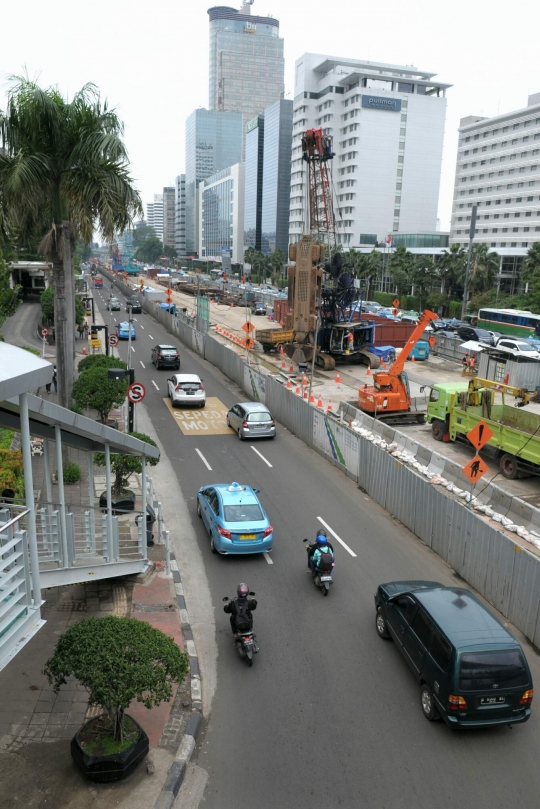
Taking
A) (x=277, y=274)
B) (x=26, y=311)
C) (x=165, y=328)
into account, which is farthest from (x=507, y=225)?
(x=26, y=311)

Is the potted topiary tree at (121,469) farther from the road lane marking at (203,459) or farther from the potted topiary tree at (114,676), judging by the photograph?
the potted topiary tree at (114,676)

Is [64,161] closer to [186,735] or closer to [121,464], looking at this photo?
[121,464]

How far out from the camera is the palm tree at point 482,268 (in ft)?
220

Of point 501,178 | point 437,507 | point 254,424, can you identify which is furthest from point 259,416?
point 501,178

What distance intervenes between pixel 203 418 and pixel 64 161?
1309 centimetres

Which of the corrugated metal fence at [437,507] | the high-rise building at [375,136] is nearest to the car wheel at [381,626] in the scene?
the corrugated metal fence at [437,507]

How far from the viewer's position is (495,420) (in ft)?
70.3

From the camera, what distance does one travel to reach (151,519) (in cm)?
1418

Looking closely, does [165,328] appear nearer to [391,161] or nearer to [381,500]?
[381,500]

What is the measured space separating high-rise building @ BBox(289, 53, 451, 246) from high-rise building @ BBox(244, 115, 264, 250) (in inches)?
1781

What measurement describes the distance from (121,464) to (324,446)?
8.66 m

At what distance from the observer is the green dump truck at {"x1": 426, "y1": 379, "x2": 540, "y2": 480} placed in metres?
19.3

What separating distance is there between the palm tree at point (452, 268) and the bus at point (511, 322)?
12106 mm

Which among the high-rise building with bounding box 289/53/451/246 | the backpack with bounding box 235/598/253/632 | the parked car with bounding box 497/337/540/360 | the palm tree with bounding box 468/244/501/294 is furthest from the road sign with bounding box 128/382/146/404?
the high-rise building with bounding box 289/53/451/246
